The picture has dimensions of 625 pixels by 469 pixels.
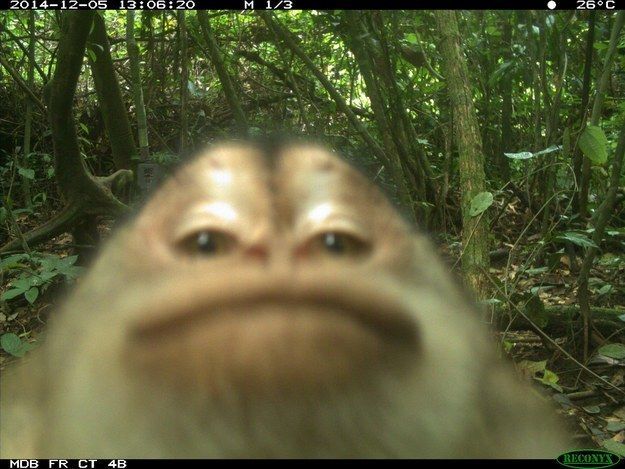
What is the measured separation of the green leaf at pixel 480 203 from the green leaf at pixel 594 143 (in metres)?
0.44

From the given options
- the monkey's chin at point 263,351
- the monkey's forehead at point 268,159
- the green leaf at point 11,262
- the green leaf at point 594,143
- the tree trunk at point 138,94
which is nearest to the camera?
the monkey's chin at point 263,351

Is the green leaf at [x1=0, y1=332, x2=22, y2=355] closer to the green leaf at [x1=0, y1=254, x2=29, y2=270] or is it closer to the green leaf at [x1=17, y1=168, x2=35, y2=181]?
the green leaf at [x1=0, y1=254, x2=29, y2=270]

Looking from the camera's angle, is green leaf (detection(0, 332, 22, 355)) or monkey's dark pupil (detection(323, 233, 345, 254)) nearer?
monkey's dark pupil (detection(323, 233, 345, 254))

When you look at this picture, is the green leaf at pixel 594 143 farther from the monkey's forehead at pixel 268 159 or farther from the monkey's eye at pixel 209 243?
the monkey's eye at pixel 209 243

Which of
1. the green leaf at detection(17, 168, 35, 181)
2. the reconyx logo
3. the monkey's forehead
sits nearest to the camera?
the monkey's forehead

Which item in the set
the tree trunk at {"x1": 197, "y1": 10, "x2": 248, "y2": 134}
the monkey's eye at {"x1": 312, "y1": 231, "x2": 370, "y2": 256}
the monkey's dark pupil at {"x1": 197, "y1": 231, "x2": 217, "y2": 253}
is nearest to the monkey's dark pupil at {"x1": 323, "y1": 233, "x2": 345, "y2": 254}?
the monkey's eye at {"x1": 312, "y1": 231, "x2": 370, "y2": 256}

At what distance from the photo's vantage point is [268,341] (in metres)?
0.65

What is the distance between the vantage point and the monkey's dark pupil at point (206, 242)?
0.69m

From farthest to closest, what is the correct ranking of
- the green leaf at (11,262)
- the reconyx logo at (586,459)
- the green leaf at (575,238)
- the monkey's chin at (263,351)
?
the green leaf at (11,262) < the green leaf at (575,238) < the reconyx logo at (586,459) < the monkey's chin at (263,351)

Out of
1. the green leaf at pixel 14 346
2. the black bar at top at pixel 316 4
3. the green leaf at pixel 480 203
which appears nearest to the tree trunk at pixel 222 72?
the black bar at top at pixel 316 4

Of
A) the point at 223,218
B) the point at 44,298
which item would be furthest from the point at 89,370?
the point at 44,298

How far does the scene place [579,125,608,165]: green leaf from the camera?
1.51 metres

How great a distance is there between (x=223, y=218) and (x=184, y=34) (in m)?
0.51

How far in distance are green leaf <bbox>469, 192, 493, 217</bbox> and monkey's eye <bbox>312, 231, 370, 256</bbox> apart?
0.54 meters
